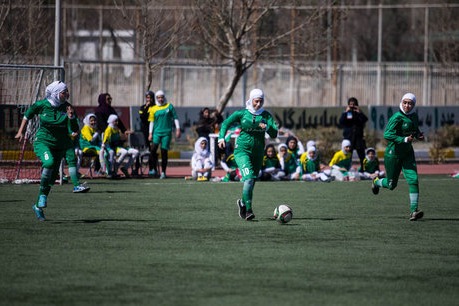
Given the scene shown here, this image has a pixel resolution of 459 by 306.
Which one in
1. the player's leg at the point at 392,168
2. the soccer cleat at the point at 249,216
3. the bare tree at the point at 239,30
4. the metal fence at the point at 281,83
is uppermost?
the bare tree at the point at 239,30

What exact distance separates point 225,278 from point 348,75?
33.5 metres

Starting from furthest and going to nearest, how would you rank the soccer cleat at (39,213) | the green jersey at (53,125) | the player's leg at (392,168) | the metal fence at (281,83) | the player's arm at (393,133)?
the metal fence at (281,83)
the player's leg at (392,168)
the player's arm at (393,133)
the green jersey at (53,125)
the soccer cleat at (39,213)

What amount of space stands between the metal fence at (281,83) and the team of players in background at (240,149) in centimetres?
1054

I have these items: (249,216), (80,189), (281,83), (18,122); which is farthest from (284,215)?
(281,83)

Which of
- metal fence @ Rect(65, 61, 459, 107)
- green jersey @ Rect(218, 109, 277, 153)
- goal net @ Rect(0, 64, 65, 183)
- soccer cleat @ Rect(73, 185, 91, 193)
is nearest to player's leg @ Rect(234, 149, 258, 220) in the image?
green jersey @ Rect(218, 109, 277, 153)

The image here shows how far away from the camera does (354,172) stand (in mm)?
24594

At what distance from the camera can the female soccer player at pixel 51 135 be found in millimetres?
14844

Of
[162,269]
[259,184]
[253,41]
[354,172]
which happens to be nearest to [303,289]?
[162,269]

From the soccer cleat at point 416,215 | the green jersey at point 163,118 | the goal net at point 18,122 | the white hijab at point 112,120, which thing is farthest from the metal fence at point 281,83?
the soccer cleat at point 416,215

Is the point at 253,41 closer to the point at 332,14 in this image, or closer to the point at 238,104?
the point at 332,14

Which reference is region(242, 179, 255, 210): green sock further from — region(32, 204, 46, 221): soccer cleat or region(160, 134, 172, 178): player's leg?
region(160, 134, 172, 178): player's leg

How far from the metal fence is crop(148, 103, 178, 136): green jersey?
411 inches

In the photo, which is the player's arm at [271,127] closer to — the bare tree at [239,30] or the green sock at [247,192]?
the green sock at [247,192]

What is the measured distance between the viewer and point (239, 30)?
101 ft
